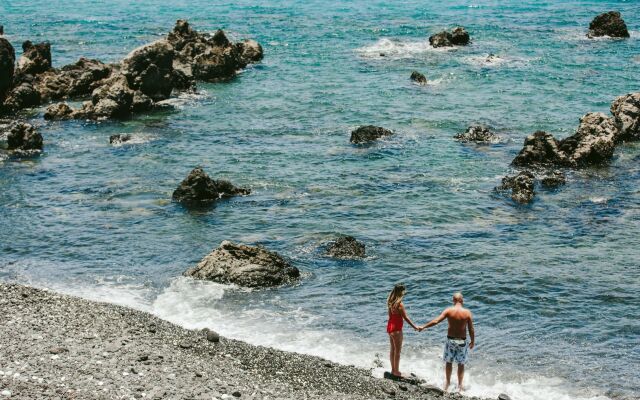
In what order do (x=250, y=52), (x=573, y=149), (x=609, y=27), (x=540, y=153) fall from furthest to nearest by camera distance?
1. (x=609, y=27)
2. (x=250, y=52)
3. (x=573, y=149)
4. (x=540, y=153)

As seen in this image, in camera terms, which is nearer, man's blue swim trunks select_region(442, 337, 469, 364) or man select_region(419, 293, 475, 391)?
man select_region(419, 293, 475, 391)

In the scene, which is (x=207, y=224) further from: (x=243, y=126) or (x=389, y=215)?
(x=243, y=126)

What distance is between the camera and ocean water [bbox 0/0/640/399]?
25344 millimetres

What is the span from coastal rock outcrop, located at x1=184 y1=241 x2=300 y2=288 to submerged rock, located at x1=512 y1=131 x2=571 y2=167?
17200 mm

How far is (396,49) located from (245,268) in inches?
2094

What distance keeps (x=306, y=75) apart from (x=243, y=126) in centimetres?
1723

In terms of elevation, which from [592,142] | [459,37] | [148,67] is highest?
[459,37]

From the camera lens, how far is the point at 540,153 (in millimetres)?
41562

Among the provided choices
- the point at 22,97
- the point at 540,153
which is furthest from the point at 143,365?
the point at 22,97

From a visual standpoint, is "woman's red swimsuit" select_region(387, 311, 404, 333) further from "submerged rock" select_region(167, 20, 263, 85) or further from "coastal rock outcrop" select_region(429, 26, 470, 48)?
"coastal rock outcrop" select_region(429, 26, 470, 48)

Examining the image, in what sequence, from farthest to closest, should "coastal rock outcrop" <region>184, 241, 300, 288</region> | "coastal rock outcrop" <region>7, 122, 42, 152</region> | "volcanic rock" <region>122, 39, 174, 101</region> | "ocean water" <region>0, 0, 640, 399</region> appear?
"volcanic rock" <region>122, 39, 174, 101</region> → "coastal rock outcrop" <region>7, 122, 42, 152</region> → "coastal rock outcrop" <region>184, 241, 300, 288</region> → "ocean water" <region>0, 0, 640, 399</region>

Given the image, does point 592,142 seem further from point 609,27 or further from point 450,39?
point 609,27

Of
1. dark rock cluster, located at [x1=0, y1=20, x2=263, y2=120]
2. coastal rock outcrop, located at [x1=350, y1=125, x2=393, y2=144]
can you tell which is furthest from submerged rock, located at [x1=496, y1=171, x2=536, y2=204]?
dark rock cluster, located at [x1=0, y1=20, x2=263, y2=120]

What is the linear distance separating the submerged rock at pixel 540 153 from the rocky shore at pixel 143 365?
2231 centimetres
